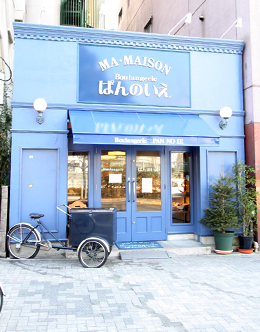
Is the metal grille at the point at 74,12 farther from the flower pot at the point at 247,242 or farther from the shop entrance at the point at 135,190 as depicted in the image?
the flower pot at the point at 247,242

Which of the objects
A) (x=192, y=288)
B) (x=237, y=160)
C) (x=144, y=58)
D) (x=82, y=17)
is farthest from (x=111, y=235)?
(x=82, y=17)

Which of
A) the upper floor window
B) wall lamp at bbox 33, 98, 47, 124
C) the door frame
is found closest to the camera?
wall lamp at bbox 33, 98, 47, 124

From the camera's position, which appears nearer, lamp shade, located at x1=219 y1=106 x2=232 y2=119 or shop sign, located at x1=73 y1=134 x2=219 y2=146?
shop sign, located at x1=73 y1=134 x2=219 y2=146

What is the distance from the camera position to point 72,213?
22.0 ft

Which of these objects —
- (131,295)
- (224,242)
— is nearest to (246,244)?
(224,242)

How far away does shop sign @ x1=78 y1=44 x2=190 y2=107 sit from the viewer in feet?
26.4

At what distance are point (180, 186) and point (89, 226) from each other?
320 cm

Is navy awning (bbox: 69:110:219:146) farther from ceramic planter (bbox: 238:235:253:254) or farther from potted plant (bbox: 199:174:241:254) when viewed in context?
ceramic planter (bbox: 238:235:253:254)

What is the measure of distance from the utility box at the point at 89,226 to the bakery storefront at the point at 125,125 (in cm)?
93

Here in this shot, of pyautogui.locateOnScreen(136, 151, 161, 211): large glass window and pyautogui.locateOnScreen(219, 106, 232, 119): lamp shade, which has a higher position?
pyautogui.locateOnScreen(219, 106, 232, 119): lamp shade

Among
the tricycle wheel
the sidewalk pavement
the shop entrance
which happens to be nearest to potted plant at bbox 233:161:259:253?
the sidewalk pavement

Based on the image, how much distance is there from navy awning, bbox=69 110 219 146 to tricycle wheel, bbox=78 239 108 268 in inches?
83.2

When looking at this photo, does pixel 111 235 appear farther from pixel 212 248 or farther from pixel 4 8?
pixel 4 8

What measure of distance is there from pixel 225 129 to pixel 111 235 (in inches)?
167
